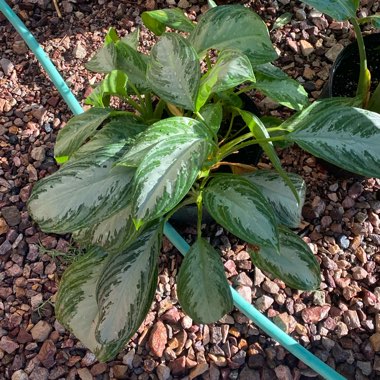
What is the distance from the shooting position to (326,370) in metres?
1.13

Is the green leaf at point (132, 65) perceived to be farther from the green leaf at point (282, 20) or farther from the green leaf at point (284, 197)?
the green leaf at point (282, 20)

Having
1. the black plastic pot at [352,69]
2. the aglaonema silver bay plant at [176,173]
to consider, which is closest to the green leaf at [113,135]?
the aglaonema silver bay plant at [176,173]

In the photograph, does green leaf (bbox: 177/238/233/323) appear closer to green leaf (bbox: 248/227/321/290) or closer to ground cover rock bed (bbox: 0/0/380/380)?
green leaf (bbox: 248/227/321/290)

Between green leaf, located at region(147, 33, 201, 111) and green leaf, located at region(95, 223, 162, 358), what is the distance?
29cm

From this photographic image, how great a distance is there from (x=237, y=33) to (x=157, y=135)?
35cm

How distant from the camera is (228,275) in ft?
4.30

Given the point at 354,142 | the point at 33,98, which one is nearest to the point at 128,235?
the point at 354,142

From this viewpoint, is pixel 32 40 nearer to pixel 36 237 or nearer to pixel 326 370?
pixel 36 237

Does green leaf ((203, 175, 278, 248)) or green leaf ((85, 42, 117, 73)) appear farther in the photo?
green leaf ((85, 42, 117, 73))

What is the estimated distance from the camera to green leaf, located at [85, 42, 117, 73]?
3.71 ft

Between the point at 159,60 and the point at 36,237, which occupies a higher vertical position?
the point at 159,60

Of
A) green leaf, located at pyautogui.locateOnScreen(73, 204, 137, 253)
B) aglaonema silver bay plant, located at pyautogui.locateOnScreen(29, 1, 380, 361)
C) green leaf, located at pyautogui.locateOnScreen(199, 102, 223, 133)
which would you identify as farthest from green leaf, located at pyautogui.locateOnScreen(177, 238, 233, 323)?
green leaf, located at pyautogui.locateOnScreen(199, 102, 223, 133)

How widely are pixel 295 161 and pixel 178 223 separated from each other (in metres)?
0.36

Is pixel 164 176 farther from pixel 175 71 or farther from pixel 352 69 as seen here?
pixel 352 69
